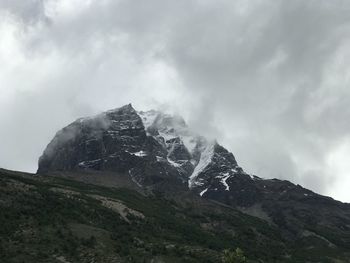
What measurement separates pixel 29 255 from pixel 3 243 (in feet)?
29.9

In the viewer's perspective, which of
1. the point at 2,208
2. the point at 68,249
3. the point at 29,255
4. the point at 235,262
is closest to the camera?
the point at 235,262

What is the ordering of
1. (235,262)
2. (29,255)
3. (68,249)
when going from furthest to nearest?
(68,249)
(29,255)
(235,262)

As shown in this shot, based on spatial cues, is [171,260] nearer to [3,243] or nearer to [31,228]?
[31,228]

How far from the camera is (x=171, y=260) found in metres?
197

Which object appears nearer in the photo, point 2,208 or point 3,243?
point 3,243

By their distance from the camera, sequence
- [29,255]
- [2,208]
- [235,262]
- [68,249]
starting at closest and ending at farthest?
[235,262] → [29,255] → [68,249] → [2,208]

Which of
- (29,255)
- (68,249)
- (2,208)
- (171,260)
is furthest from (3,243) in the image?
(171,260)

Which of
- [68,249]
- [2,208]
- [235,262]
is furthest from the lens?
[2,208]

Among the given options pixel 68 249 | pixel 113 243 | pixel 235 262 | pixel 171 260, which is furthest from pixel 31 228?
pixel 235 262

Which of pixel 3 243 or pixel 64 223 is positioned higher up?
pixel 64 223

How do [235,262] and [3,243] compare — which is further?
[3,243]

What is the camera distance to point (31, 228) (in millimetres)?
179875

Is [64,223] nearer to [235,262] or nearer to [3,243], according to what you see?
[3,243]

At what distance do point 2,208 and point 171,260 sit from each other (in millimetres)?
60505
